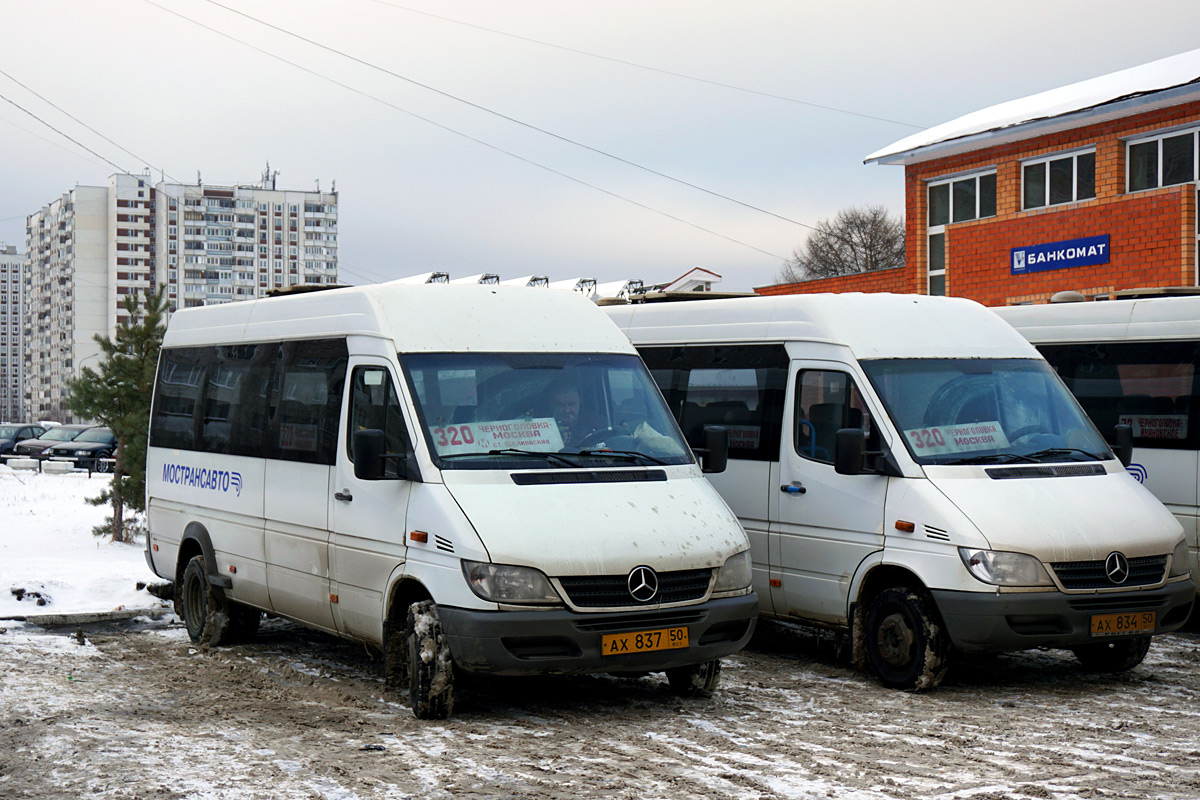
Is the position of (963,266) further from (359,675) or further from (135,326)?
(359,675)

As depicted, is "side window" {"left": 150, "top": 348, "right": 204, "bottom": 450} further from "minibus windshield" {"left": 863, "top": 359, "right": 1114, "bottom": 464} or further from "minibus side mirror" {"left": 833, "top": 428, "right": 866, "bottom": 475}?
"minibus windshield" {"left": 863, "top": 359, "right": 1114, "bottom": 464}

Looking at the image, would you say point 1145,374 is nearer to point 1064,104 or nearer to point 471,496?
point 471,496

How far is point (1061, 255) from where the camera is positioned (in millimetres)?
25844

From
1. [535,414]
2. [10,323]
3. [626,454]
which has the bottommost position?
[626,454]

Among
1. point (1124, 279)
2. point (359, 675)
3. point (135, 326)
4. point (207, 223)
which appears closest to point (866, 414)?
point (359, 675)

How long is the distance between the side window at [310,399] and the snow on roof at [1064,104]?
1767cm

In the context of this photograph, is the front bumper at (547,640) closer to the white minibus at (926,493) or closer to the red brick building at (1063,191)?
the white minibus at (926,493)

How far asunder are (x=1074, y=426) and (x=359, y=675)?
4.96m

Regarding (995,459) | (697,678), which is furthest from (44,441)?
(995,459)

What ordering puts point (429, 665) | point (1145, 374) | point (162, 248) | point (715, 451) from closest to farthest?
point (429, 665) → point (715, 451) → point (1145, 374) → point (162, 248)

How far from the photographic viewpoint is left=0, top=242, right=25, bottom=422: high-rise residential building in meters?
158

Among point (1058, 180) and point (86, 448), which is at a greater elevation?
point (1058, 180)

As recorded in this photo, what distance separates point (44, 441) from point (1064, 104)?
36.7 m

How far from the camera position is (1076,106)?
965 inches
